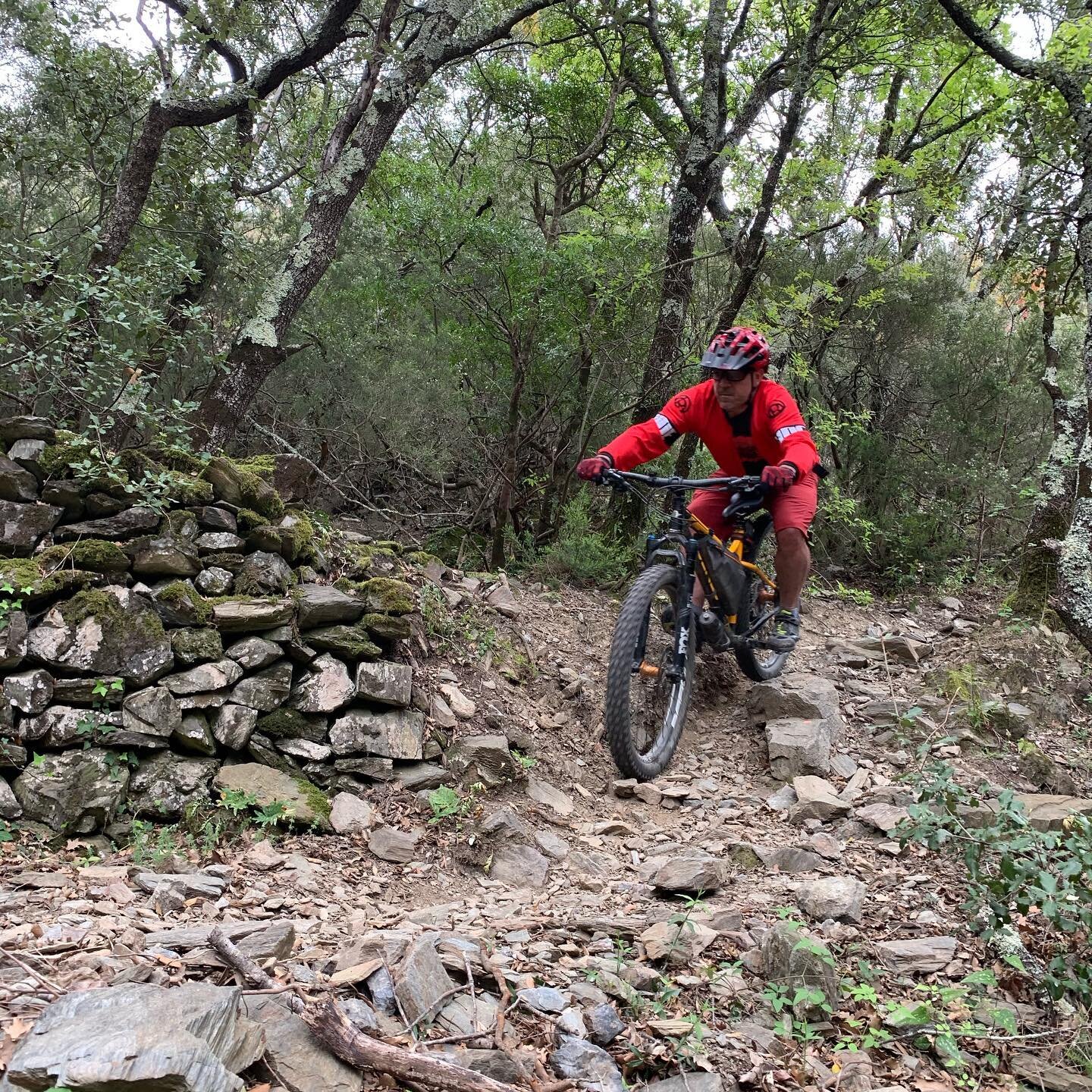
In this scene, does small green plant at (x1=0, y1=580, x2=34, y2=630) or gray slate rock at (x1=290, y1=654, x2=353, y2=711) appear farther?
gray slate rock at (x1=290, y1=654, x2=353, y2=711)

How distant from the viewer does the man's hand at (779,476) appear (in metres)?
4.29

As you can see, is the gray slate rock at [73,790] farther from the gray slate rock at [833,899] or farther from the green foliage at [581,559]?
the green foliage at [581,559]

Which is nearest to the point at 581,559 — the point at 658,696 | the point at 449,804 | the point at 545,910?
the point at 658,696

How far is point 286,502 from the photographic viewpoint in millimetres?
5082

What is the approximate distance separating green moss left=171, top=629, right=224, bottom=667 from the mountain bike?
200cm

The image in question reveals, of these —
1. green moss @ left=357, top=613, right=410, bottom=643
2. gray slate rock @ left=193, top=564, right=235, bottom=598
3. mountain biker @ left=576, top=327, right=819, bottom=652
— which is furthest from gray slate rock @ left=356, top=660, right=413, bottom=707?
mountain biker @ left=576, top=327, right=819, bottom=652

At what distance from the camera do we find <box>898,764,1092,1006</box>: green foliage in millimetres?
2406

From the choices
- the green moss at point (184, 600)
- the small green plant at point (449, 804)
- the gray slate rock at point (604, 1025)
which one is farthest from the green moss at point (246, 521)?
the gray slate rock at point (604, 1025)

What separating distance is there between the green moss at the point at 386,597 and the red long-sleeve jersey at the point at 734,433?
144cm

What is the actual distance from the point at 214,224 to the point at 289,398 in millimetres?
1810

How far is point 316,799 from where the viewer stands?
3785mm

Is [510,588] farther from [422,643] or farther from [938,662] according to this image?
[938,662]

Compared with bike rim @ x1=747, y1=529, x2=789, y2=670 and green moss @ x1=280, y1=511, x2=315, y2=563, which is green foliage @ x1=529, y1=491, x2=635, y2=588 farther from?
green moss @ x1=280, y1=511, x2=315, y2=563

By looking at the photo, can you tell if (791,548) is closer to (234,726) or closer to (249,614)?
(249,614)
